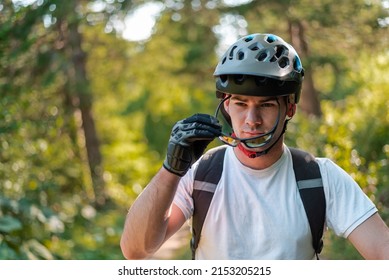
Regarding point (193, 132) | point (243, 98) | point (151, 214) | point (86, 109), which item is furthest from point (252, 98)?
point (86, 109)

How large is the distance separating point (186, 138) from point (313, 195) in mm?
561

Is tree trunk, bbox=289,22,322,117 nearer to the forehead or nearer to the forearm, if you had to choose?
the forehead

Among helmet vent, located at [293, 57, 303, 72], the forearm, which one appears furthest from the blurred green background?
the forearm

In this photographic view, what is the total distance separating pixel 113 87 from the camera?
1848 centimetres

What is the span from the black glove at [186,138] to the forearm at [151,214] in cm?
4

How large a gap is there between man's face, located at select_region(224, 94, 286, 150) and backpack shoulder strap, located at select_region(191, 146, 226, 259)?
0.53ft

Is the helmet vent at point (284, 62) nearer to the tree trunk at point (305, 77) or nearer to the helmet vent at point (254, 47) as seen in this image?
the helmet vent at point (254, 47)

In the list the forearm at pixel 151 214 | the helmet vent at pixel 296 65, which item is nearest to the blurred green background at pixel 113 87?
the helmet vent at pixel 296 65

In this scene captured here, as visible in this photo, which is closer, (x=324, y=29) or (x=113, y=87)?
(x=324, y=29)

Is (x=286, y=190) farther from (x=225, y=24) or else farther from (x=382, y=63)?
(x=225, y=24)

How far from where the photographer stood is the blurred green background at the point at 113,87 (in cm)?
771

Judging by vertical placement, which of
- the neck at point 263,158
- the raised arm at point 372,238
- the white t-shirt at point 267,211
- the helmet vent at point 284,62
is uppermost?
the helmet vent at point 284,62

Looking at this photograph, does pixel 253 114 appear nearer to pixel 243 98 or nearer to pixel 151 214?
pixel 243 98
